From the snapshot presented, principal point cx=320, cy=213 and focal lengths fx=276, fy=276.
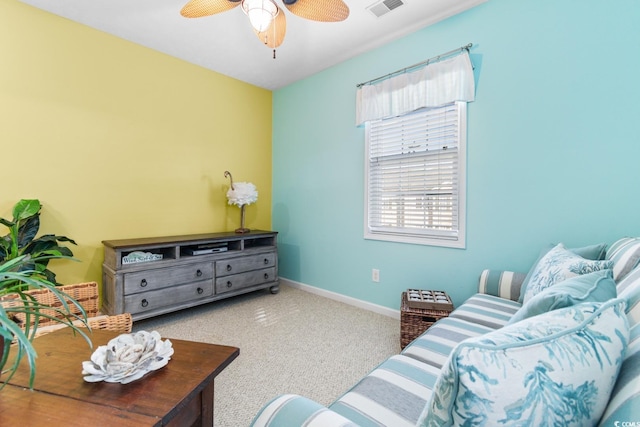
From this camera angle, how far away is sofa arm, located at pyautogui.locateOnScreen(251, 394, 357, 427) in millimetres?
613

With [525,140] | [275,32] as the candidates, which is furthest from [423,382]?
[275,32]

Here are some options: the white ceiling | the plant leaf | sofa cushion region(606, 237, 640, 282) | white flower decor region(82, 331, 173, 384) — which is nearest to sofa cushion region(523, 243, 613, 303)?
sofa cushion region(606, 237, 640, 282)

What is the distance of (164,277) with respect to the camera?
2400 millimetres

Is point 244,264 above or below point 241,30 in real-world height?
below

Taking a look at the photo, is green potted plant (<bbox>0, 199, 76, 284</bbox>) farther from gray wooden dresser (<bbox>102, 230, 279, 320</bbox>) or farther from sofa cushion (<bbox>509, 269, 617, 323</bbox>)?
sofa cushion (<bbox>509, 269, 617, 323</bbox>)

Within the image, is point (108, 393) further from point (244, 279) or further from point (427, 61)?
point (427, 61)

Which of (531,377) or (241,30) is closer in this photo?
(531,377)

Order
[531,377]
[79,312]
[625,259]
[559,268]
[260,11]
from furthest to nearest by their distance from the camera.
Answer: [79,312], [260,11], [559,268], [625,259], [531,377]

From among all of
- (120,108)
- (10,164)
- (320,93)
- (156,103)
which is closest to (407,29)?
(320,93)

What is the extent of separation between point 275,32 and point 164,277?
2173mm

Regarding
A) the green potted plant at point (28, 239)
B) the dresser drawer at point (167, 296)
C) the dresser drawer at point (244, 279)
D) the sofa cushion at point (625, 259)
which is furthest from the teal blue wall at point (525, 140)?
the green potted plant at point (28, 239)

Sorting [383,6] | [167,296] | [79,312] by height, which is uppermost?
[383,6]

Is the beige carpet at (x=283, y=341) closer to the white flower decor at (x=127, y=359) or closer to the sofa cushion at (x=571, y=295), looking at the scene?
the white flower decor at (x=127, y=359)

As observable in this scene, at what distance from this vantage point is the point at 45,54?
7.31ft
